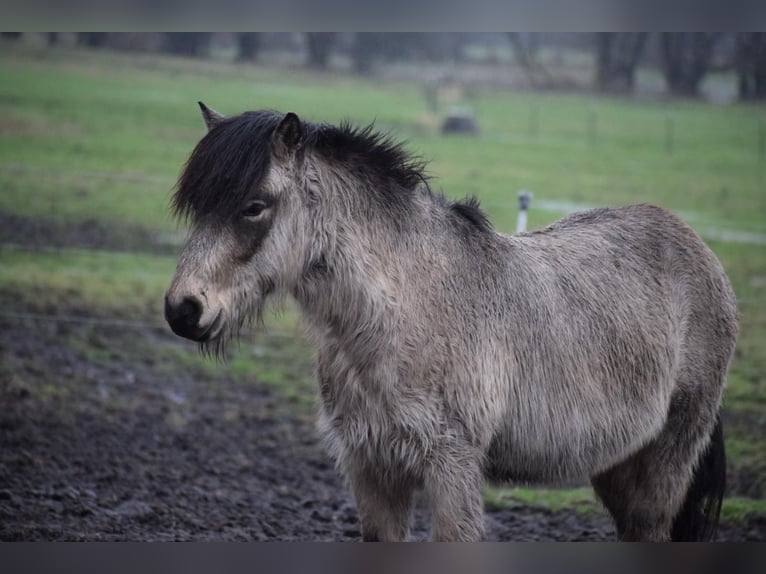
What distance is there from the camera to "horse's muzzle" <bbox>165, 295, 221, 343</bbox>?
2736 millimetres

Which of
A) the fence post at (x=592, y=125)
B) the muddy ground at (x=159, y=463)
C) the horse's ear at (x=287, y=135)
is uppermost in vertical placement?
the fence post at (x=592, y=125)

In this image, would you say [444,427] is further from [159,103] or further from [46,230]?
[159,103]

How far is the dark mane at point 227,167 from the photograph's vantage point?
2.83m

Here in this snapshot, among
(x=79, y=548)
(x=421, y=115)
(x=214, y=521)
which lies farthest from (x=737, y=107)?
(x=79, y=548)

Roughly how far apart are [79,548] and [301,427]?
101 inches

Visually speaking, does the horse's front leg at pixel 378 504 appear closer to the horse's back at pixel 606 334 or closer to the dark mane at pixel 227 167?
the horse's back at pixel 606 334

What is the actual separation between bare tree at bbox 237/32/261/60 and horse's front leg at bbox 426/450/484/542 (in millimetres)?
4942

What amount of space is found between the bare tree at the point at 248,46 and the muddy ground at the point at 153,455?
2392 mm

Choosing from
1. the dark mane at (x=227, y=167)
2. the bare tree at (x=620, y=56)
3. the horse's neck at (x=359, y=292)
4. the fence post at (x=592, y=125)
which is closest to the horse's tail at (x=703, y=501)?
the horse's neck at (x=359, y=292)

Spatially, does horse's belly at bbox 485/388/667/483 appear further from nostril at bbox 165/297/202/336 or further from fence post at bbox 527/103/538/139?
fence post at bbox 527/103/538/139

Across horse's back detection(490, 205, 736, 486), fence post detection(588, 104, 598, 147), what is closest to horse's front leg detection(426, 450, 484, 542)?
→ horse's back detection(490, 205, 736, 486)

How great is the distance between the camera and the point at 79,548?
11.7 ft

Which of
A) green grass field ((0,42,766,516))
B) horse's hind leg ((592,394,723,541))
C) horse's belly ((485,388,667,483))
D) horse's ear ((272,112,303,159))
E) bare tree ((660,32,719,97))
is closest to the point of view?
horse's ear ((272,112,303,159))

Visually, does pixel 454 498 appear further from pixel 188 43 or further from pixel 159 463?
pixel 188 43
